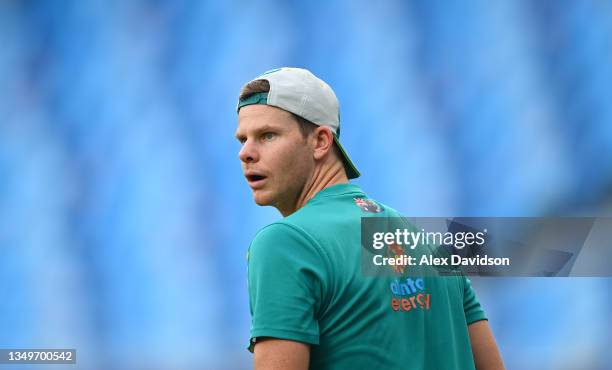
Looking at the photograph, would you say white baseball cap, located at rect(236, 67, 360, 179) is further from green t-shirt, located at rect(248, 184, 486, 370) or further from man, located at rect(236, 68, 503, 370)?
green t-shirt, located at rect(248, 184, 486, 370)

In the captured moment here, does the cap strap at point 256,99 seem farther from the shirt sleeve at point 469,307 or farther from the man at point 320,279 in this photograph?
the shirt sleeve at point 469,307

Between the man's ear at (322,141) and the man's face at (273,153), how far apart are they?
0.6 inches

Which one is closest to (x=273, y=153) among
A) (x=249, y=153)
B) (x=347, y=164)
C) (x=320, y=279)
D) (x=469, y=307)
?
(x=249, y=153)

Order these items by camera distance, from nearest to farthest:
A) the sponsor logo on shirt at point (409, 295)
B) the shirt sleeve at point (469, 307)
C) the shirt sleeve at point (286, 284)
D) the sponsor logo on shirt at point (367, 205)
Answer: the shirt sleeve at point (286, 284) → the sponsor logo on shirt at point (409, 295) → the sponsor logo on shirt at point (367, 205) → the shirt sleeve at point (469, 307)

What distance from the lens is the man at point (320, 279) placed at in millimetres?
1274

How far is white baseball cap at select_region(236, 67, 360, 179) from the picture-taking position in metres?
1.49

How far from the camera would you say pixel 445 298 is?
4.78 feet

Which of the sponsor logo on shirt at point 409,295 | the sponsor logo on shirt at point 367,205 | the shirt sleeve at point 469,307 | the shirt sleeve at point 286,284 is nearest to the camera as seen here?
the shirt sleeve at point 286,284

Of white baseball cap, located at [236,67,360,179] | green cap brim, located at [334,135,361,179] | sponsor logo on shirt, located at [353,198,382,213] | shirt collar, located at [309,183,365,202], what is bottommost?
sponsor logo on shirt, located at [353,198,382,213]

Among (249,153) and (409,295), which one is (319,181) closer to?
(249,153)

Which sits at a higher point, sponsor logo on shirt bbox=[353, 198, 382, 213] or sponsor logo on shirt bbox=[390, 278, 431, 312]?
sponsor logo on shirt bbox=[353, 198, 382, 213]

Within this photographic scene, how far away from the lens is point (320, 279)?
1.29m

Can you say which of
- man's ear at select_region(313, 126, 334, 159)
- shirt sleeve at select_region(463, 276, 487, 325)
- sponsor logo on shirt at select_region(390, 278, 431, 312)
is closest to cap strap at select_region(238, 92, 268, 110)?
man's ear at select_region(313, 126, 334, 159)

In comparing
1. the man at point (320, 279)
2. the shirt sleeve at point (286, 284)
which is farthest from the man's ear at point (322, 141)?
the shirt sleeve at point (286, 284)
